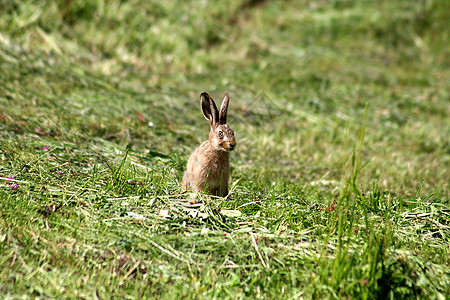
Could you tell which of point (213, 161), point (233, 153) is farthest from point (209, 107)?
point (233, 153)

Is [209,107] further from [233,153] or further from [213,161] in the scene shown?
[233,153]

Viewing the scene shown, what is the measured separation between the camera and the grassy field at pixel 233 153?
292 cm

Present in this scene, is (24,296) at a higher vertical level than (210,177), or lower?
lower

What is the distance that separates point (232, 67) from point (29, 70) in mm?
4457

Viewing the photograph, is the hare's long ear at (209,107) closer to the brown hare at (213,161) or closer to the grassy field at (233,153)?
the brown hare at (213,161)

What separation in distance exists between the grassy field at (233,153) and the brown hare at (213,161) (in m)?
0.22

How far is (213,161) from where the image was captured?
4.10m

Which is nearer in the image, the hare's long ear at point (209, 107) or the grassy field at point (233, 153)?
the grassy field at point (233, 153)

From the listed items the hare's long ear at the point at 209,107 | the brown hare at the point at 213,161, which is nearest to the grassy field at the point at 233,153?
the brown hare at the point at 213,161

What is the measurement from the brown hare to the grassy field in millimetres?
220

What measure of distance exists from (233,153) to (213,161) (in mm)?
2205

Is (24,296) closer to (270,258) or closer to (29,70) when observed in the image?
(270,258)

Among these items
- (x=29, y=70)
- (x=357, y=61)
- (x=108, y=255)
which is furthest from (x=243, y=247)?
(x=357, y=61)

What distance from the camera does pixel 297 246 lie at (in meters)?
3.19
